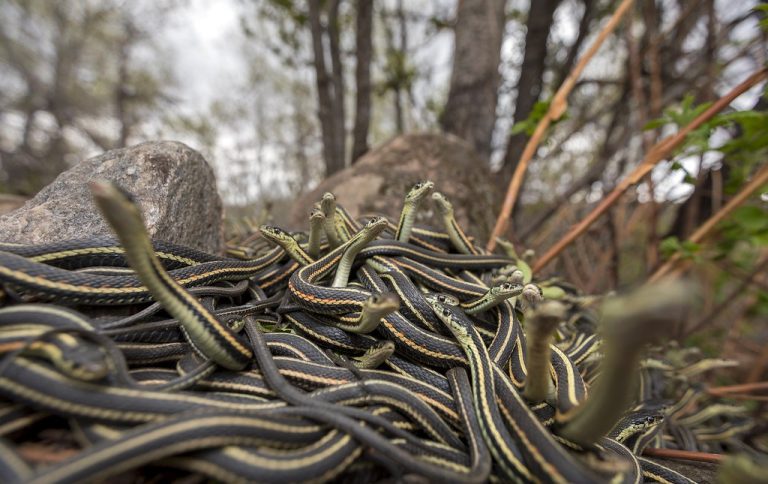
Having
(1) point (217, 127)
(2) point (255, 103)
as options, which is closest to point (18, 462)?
(1) point (217, 127)

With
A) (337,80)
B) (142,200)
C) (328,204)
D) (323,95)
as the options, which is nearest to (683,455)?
(328,204)

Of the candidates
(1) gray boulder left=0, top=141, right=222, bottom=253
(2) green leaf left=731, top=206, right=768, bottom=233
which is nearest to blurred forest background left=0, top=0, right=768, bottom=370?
(2) green leaf left=731, top=206, right=768, bottom=233

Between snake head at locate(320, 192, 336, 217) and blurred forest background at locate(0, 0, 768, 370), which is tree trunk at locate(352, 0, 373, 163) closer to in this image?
blurred forest background at locate(0, 0, 768, 370)

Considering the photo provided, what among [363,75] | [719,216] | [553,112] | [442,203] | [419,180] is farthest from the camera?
[363,75]

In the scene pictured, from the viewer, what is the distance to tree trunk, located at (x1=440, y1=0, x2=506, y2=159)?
12.5 ft

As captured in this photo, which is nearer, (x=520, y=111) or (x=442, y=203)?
(x=442, y=203)

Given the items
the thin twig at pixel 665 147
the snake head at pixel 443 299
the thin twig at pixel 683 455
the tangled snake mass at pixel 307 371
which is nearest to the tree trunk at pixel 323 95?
the tangled snake mass at pixel 307 371

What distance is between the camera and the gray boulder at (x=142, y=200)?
1.44 meters

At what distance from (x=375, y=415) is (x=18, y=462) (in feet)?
2.59

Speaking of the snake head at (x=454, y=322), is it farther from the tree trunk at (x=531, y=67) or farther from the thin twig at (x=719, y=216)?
the tree trunk at (x=531, y=67)

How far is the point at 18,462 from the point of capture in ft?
2.34

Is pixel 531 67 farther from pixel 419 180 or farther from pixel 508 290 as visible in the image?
pixel 508 290

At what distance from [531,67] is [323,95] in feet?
8.39

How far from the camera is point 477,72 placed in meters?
3.82
